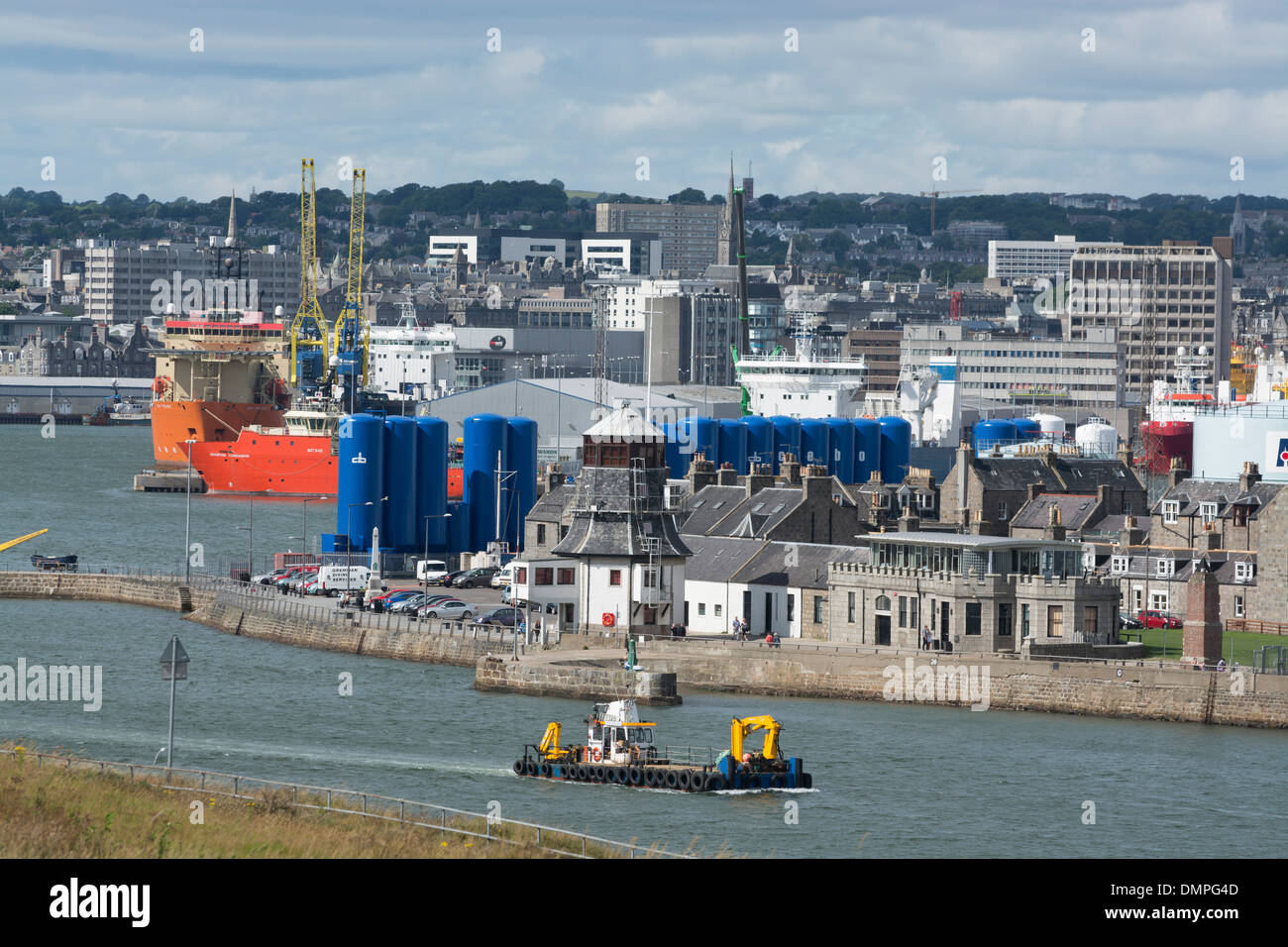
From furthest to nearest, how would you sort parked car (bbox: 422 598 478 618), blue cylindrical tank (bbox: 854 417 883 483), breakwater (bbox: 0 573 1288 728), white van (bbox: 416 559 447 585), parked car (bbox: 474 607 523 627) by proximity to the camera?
1. blue cylindrical tank (bbox: 854 417 883 483)
2. white van (bbox: 416 559 447 585)
3. parked car (bbox: 422 598 478 618)
4. parked car (bbox: 474 607 523 627)
5. breakwater (bbox: 0 573 1288 728)

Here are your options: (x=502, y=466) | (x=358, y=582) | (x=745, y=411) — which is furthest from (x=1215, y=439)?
(x=745, y=411)

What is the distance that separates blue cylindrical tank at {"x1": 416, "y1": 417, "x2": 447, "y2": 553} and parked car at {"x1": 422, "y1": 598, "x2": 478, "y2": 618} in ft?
55.5

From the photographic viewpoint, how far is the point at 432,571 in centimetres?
8131

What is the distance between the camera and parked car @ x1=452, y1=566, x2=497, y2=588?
77.6 metres

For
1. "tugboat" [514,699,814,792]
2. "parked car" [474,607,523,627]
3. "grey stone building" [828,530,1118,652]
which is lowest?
"tugboat" [514,699,814,792]

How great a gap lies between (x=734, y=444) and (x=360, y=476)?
85.8ft

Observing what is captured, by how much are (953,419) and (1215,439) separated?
6195 cm

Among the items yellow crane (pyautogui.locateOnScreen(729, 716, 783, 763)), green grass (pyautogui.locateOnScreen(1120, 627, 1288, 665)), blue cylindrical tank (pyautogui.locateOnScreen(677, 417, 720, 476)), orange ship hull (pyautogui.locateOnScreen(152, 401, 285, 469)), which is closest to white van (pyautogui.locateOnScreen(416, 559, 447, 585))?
blue cylindrical tank (pyautogui.locateOnScreen(677, 417, 720, 476))

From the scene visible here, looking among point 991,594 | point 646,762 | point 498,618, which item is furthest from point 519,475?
point 646,762

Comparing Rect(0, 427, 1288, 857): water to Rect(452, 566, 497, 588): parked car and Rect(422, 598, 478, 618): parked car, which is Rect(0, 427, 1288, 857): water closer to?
Rect(422, 598, 478, 618): parked car

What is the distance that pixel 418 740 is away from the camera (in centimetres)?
5053

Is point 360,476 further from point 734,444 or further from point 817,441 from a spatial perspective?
point 817,441

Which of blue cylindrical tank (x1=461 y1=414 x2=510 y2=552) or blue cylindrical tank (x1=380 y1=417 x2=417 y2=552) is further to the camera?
blue cylindrical tank (x1=461 y1=414 x2=510 y2=552)
